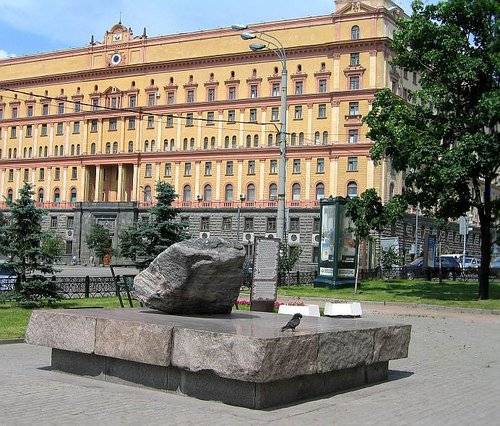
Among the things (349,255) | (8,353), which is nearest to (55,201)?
(349,255)

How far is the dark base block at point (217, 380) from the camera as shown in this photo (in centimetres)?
770

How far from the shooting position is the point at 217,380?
786 cm

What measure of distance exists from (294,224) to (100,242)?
21326mm

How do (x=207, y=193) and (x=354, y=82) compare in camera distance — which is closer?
(x=354, y=82)

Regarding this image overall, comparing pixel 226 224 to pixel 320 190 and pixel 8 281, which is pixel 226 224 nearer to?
pixel 320 190

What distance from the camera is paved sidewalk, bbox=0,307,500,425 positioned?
7012mm

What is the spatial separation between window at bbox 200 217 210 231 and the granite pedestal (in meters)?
69.2

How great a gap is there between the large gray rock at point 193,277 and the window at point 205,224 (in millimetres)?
69140

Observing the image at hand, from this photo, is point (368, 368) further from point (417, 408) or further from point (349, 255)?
point (349, 255)

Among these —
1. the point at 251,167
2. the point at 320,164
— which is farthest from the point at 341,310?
the point at 251,167

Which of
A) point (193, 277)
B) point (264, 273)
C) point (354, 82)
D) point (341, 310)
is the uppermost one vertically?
point (354, 82)

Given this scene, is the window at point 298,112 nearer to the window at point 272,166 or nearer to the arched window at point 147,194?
the window at point 272,166

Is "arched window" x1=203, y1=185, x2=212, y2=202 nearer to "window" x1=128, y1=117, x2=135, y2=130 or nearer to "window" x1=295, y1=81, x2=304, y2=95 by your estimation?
"window" x1=128, y1=117, x2=135, y2=130

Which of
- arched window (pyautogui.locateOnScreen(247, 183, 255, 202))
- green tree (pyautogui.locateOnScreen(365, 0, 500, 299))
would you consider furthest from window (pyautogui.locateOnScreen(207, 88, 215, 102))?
green tree (pyautogui.locateOnScreen(365, 0, 500, 299))
